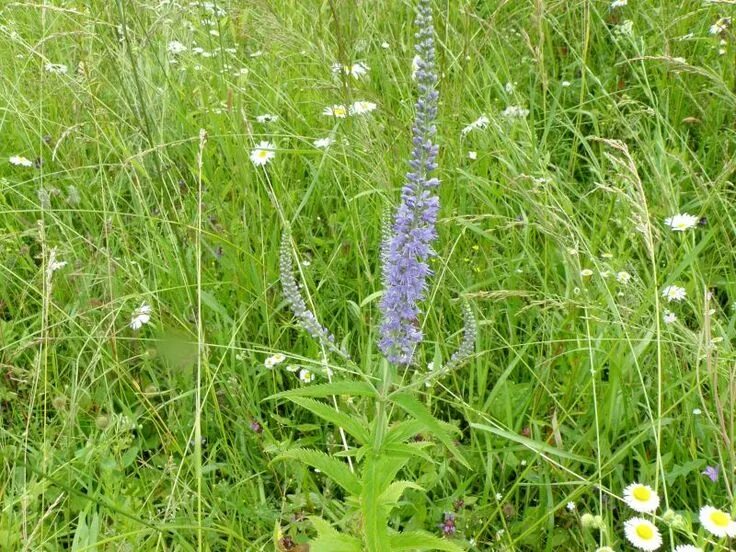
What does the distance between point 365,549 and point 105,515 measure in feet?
2.86

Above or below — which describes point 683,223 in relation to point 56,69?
below

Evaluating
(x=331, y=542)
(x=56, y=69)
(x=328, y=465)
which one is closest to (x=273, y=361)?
(x=328, y=465)

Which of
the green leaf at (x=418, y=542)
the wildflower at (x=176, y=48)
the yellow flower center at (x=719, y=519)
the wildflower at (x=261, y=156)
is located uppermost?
the wildflower at (x=176, y=48)

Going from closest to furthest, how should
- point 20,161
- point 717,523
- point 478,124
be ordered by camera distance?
1. point 717,523
2. point 478,124
3. point 20,161

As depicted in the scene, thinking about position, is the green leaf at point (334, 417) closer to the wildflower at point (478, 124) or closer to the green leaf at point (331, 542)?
the green leaf at point (331, 542)

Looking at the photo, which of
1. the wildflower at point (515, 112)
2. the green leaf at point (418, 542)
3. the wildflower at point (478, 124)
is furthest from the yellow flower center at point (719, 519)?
the wildflower at point (478, 124)

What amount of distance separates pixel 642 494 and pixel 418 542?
1.84 feet

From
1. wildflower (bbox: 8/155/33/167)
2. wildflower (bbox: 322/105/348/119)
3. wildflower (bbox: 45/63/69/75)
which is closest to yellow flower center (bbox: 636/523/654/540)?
wildflower (bbox: 322/105/348/119)

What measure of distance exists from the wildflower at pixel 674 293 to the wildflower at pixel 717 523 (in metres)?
0.81

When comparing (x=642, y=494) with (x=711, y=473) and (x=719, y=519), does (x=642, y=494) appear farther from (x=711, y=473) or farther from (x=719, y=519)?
(x=711, y=473)

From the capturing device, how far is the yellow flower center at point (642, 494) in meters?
1.66

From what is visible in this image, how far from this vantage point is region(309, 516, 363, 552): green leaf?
1545mm

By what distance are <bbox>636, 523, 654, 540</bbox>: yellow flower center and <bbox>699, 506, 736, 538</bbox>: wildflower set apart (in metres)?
0.11

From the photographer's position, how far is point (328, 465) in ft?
5.31
